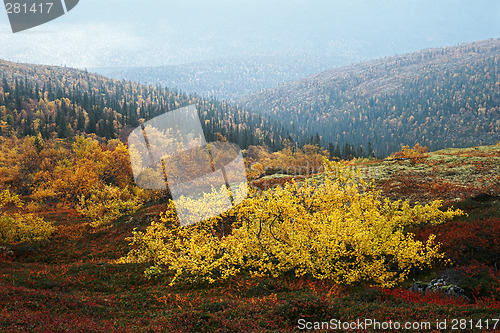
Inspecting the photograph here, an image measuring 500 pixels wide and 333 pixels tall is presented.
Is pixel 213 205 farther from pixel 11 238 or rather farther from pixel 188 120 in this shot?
pixel 188 120

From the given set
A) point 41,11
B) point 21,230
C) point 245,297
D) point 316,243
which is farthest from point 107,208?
point 41,11

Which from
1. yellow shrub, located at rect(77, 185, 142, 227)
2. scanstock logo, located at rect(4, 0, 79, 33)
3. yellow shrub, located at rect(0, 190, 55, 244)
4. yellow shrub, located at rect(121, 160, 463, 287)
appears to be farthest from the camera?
yellow shrub, located at rect(77, 185, 142, 227)

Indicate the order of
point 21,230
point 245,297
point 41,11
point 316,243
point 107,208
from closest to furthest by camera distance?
1. point 41,11
2. point 316,243
3. point 245,297
4. point 21,230
5. point 107,208

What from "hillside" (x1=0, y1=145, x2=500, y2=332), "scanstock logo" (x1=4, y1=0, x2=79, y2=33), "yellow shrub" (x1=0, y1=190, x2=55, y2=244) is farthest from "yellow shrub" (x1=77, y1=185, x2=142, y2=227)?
"scanstock logo" (x1=4, y1=0, x2=79, y2=33)

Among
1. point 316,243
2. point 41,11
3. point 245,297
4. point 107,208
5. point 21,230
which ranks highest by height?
point 41,11

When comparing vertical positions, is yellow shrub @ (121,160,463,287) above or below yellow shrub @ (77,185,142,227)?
above

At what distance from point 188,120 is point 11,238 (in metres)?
166

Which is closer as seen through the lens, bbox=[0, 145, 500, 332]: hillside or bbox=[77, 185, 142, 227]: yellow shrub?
bbox=[0, 145, 500, 332]: hillside

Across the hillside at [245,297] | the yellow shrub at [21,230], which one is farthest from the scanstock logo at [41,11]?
the yellow shrub at [21,230]

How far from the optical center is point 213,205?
18312mm

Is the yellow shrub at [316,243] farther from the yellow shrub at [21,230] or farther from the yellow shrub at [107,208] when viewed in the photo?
the yellow shrub at [107,208]

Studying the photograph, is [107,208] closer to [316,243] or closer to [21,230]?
[21,230]

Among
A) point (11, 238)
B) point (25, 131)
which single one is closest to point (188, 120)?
point (25, 131)

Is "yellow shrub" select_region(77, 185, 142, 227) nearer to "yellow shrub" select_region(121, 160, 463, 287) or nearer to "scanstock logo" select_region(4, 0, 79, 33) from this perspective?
"yellow shrub" select_region(121, 160, 463, 287)
